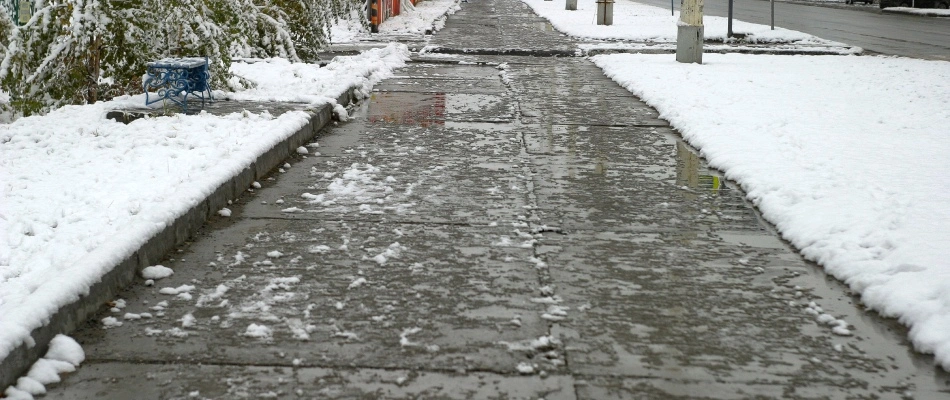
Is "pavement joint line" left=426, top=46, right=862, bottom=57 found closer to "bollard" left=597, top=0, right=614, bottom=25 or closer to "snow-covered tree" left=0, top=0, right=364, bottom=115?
"bollard" left=597, top=0, right=614, bottom=25

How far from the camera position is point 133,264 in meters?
5.02

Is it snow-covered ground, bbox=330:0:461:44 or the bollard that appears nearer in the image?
snow-covered ground, bbox=330:0:461:44

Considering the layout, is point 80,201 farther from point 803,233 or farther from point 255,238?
point 803,233

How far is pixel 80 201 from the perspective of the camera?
6.11 m

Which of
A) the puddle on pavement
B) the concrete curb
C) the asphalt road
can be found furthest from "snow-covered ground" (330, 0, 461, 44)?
the concrete curb

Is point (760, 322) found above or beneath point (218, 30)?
beneath

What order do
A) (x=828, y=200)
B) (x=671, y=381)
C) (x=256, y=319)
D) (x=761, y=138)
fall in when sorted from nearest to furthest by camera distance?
(x=671, y=381)
(x=256, y=319)
(x=828, y=200)
(x=761, y=138)

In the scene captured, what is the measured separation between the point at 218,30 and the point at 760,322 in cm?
760

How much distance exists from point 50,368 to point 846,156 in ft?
20.5

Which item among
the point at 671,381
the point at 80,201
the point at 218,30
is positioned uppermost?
the point at 218,30

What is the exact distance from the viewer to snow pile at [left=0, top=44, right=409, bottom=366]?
451 centimetres

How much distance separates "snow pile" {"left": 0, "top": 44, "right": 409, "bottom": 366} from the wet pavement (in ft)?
0.85

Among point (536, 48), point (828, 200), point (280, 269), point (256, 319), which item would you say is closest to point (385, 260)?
point (280, 269)

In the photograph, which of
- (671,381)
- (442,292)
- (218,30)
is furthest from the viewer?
(218,30)
